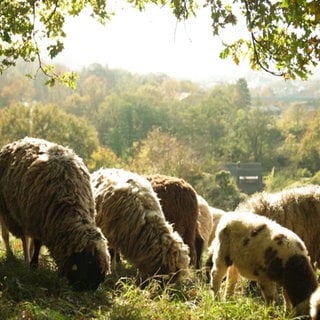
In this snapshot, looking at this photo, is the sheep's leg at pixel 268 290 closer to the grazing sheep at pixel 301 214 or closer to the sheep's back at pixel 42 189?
the grazing sheep at pixel 301 214

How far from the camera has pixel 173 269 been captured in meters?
6.12

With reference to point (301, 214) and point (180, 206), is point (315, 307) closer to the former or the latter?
point (301, 214)

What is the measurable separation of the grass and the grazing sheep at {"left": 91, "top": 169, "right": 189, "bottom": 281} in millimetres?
414

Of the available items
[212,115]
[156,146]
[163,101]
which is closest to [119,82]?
[163,101]

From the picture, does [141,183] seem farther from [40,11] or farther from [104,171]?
[40,11]

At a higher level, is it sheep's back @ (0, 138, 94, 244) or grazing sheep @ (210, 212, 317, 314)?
sheep's back @ (0, 138, 94, 244)

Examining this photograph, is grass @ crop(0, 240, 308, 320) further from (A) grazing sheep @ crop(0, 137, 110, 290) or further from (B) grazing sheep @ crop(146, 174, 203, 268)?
(B) grazing sheep @ crop(146, 174, 203, 268)

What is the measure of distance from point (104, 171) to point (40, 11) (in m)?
2.99

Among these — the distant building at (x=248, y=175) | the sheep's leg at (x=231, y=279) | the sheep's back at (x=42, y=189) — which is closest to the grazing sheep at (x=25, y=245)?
the sheep's back at (x=42, y=189)

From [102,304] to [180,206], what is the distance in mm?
3233

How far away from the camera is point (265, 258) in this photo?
17.7 feet

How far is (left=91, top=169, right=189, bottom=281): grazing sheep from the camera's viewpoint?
6188 millimetres


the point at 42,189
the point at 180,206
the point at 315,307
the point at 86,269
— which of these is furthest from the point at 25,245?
the point at 315,307

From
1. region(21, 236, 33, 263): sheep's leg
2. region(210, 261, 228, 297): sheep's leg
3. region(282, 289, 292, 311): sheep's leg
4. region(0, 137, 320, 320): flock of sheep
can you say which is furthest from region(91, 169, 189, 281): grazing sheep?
region(282, 289, 292, 311): sheep's leg
